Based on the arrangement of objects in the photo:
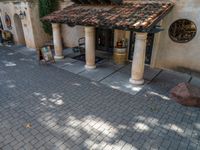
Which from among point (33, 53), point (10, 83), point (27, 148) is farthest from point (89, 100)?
point (33, 53)

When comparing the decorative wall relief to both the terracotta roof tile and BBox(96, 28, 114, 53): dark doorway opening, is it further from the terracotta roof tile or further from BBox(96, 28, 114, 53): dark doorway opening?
BBox(96, 28, 114, 53): dark doorway opening

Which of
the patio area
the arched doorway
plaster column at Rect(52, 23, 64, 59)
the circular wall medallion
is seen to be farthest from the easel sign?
the circular wall medallion

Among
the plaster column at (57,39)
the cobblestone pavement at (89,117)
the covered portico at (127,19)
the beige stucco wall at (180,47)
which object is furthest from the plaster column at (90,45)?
the beige stucco wall at (180,47)

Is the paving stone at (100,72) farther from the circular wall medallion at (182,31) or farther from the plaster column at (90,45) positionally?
the circular wall medallion at (182,31)

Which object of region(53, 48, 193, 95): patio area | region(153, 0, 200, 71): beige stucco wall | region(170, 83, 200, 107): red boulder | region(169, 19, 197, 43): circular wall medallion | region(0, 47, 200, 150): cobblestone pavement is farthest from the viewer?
region(169, 19, 197, 43): circular wall medallion

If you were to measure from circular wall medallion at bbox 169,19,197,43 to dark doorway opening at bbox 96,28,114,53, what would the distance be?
3.79 metres

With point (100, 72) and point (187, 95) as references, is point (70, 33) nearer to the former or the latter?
point (100, 72)

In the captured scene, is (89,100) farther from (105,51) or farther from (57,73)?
(105,51)

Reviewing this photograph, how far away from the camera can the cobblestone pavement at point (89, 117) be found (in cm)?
412

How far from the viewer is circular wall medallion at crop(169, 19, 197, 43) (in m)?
7.05

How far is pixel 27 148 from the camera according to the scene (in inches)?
155

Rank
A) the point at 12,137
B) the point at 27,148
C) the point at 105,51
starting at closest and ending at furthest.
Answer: the point at 27,148 < the point at 12,137 < the point at 105,51

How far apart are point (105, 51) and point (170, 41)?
4.48 m

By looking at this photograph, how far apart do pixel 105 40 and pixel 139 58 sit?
4656mm
